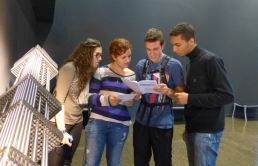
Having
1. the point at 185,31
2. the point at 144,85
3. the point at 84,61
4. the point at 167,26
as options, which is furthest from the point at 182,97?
the point at 167,26

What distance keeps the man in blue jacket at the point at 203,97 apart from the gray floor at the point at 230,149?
1984 mm

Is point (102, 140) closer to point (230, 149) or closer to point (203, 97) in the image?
point (203, 97)

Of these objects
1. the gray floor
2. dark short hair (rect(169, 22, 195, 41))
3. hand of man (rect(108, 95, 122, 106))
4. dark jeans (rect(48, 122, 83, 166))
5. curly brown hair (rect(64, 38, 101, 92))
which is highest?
dark short hair (rect(169, 22, 195, 41))

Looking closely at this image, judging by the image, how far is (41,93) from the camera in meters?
1.10

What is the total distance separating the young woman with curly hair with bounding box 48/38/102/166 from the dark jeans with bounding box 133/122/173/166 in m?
0.57

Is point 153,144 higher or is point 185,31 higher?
point 185,31

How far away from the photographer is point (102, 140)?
228 centimetres

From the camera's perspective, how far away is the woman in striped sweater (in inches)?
89.3

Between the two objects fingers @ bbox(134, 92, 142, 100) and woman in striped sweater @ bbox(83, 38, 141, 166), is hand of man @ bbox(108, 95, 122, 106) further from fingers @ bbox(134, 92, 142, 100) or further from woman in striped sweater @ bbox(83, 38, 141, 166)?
fingers @ bbox(134, 92, 142, 100)

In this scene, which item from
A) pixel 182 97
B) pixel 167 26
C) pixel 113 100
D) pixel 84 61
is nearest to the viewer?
pixel 182 97

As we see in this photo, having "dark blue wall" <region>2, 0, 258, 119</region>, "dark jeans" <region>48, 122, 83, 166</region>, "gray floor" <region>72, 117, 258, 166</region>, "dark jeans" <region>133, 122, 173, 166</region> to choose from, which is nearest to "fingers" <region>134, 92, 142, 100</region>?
"dark jeans" <region>133, 122, 173, 166</region>

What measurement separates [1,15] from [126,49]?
997 millimetres

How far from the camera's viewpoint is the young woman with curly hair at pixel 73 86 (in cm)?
229

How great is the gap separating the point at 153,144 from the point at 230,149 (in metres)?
2.93
